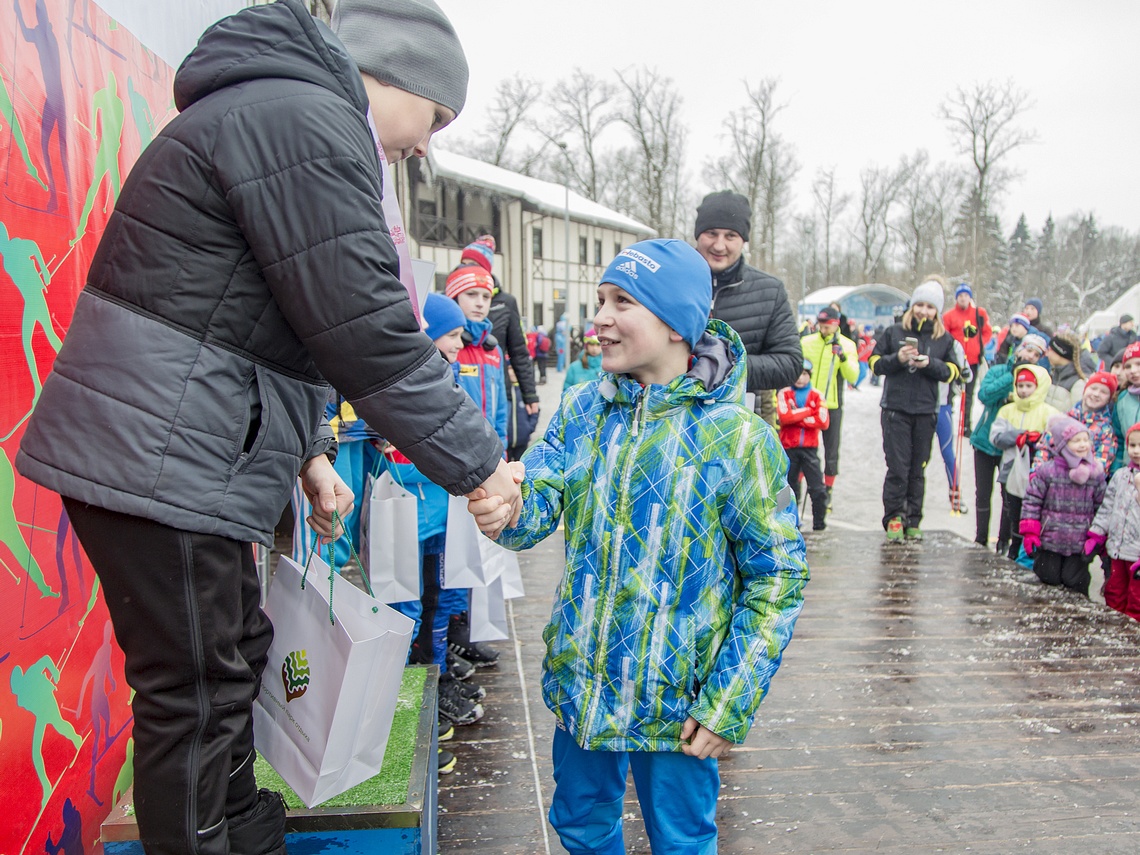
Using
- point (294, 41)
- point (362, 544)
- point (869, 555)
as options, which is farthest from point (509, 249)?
point (294, 41)

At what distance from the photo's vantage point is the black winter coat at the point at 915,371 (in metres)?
6.56


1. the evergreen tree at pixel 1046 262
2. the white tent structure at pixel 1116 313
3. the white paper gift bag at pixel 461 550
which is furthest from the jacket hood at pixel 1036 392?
the evergreen tree at pixel 1046 262

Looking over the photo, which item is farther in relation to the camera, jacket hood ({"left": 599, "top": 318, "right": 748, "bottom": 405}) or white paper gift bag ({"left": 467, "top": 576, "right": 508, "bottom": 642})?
white paper gift bag ({"left": 467, "top": 576, "right": 508, "bottom": 642})

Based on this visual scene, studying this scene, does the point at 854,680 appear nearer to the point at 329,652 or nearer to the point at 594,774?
the point at 594,774

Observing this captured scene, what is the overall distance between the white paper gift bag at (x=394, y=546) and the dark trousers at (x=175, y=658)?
65.4 inches

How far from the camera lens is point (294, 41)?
143 centimetres

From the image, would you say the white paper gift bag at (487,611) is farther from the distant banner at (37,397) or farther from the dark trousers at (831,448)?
the dark trousers at (831,448)

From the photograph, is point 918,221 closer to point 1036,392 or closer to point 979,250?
point 979,250

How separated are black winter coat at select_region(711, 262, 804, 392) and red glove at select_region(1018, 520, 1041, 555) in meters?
2.81

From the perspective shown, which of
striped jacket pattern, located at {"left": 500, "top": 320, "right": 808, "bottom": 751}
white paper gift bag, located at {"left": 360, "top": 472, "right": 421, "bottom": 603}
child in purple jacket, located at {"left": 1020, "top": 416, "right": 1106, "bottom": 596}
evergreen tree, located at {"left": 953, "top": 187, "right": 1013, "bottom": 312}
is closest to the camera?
striped jacket pattern, located at {"left": 500, "top": 320, "right": 808, "bottom": 751}

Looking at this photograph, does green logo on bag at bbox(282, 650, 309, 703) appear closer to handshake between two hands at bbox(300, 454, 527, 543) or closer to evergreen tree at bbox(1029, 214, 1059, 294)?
handshake between two hands at bbox(300, 454, 527, 543)

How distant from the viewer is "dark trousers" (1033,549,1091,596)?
567cm

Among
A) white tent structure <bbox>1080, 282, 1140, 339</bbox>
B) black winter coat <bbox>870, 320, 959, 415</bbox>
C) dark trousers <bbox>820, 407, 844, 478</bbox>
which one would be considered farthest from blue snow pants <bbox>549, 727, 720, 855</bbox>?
white tent structure <bbox>1080, 282, 1140, 339</bbox>

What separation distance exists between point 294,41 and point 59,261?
834 mm
